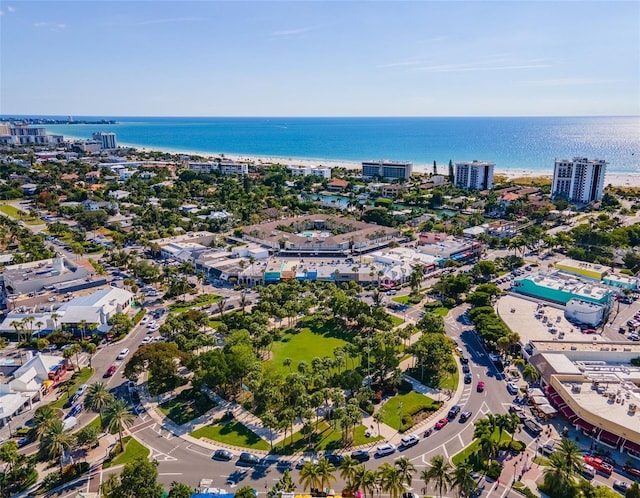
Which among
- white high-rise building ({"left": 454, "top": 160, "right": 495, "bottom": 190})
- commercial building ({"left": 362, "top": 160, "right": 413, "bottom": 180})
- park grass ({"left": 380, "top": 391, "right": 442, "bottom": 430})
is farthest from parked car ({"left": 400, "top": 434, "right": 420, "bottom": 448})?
commercial building ({"left": 362, "top": 160, "right": 413, "bottom": 180})

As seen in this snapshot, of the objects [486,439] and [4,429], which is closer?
[486,439]

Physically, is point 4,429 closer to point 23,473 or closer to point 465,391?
point 23,473

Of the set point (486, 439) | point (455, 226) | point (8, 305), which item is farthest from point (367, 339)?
point (455, 226)

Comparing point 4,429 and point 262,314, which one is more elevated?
point 262,314

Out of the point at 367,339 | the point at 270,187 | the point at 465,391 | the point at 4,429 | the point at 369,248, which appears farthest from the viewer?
the point at 270,187

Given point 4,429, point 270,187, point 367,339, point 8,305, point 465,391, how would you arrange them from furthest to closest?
point 270,187 → point 8,305 → point 367,339 → point 465,391 → point 4,429

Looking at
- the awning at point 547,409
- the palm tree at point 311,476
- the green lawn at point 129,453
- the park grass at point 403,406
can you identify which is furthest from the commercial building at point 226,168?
the palm tree at point 311,476

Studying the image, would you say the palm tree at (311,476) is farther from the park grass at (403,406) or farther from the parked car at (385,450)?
the park grass at (403,406)
